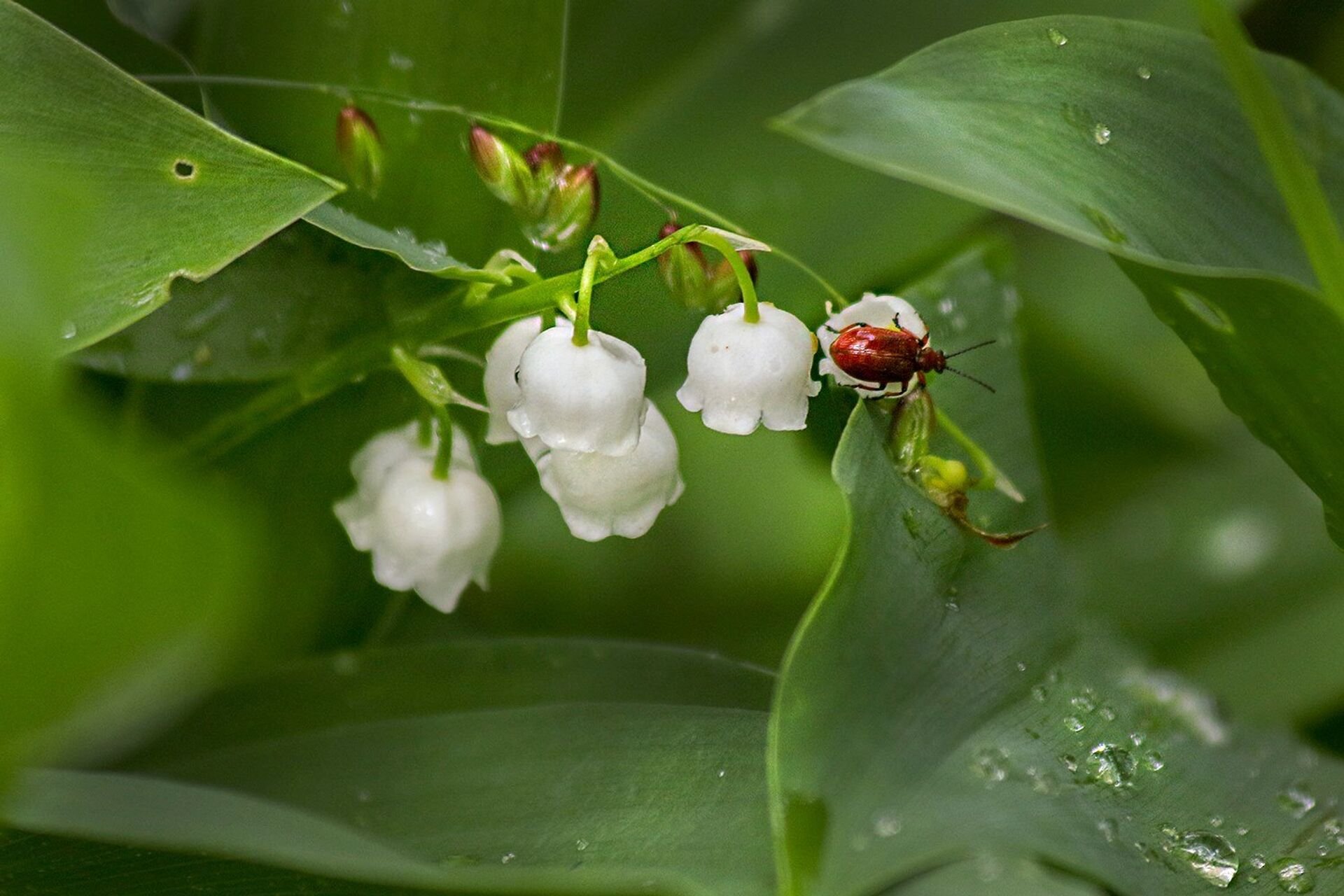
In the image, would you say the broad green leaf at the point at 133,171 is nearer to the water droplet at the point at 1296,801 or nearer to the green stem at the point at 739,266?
the green stem at the point at 739,266

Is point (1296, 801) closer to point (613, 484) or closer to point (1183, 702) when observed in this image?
point (1183, 702)

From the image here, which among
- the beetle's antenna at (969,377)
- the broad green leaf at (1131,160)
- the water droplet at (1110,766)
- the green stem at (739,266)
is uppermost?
the broad green leaf at (1131,160)

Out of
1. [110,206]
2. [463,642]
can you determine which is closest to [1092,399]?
[463,642]

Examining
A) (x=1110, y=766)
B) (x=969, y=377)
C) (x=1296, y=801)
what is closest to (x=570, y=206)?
(x=969, y=377)

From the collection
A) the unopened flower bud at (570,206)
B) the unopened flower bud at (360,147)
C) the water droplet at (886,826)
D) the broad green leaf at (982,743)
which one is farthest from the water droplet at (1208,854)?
the unopened flower bud at (360,147)

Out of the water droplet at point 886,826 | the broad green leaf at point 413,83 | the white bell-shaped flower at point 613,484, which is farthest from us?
the broad green leaf at point 413,83

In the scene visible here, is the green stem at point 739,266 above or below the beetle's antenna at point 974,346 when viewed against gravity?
above

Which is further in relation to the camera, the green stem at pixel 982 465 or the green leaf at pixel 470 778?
the green stem at pixel 982 465
